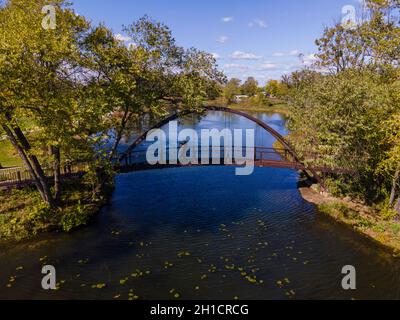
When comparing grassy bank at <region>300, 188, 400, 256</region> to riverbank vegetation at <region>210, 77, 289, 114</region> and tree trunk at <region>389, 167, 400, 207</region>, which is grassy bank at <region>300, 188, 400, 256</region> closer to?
tree trunk at <region>389, 167, 400, 207</region>

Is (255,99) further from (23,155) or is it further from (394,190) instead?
(23,155)

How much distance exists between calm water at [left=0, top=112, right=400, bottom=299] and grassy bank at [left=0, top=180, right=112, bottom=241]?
0.90 meters

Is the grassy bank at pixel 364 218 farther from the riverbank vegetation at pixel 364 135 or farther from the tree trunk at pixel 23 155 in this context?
the tree trunk at pixel 23 155

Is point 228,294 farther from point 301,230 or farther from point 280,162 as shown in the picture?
point 280,162

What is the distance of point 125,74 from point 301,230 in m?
17.8

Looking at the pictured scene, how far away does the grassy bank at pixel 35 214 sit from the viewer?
21.7m

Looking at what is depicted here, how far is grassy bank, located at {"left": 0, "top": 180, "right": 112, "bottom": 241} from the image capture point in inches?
853

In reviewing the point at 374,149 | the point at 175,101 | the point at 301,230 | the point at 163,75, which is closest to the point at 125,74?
the point at 163,75

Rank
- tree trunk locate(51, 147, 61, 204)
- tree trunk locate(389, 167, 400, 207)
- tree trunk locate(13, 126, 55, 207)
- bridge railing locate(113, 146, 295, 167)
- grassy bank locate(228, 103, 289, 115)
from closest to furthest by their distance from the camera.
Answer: tree trunk locate(13, 126, 55, 207)
tree trunk locate(51, 147, 61, 204)
tree trunk locate(389, 167, 400, 207)
bridge railing locate(113, 146, 295, 167)
grassy bank locate(228, 103, 289, 115)

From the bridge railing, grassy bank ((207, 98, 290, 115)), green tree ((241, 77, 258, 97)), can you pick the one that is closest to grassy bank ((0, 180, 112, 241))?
the bridge railing

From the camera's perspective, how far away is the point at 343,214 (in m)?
25.5

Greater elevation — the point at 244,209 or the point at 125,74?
the point at 125,74

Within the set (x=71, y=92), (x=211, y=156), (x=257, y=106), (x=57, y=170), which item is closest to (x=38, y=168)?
(x=57, y=170)

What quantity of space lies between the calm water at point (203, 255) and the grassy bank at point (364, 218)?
973 mm
